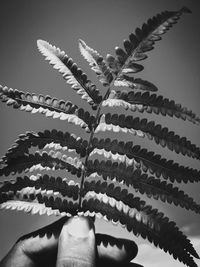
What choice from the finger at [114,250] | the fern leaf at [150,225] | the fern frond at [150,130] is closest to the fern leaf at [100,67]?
the fern frond at [150,130]

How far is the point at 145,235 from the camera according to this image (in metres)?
1.08

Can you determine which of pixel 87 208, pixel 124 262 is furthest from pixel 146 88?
pixel 124 262

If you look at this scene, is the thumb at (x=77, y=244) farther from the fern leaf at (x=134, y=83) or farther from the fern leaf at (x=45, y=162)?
the fern leaf at (x=134, y=83)

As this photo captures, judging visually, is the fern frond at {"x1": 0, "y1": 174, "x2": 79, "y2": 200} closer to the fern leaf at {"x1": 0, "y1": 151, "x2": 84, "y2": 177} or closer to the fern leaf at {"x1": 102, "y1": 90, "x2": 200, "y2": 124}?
the fern leaf at {"x1": 0, "y1": 151, "x2": 84, "y2": 177}

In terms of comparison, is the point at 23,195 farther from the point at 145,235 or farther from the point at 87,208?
the point at 145,235

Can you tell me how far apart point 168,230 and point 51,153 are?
1.47ft

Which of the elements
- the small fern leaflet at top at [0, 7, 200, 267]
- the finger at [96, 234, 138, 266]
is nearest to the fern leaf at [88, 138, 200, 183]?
the small fern leaflet at top at [0, 7, 200, 267]

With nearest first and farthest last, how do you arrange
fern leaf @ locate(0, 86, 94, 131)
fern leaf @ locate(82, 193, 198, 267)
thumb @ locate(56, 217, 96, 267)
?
thumb @ locate(56, 217, 96, 267)
fern leaf @ locate(82, 193, 198, 267)
fern leaf @ locate(0, 86, 94, 131)

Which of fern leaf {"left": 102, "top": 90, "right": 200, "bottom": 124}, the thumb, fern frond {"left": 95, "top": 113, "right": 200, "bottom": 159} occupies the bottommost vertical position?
the thumb

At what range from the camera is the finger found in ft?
3.54

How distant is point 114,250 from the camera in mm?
1092

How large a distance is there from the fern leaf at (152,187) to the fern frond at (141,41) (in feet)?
1.15

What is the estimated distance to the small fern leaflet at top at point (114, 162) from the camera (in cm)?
109

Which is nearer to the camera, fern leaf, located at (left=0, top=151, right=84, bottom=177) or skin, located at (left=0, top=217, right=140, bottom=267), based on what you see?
skin, located at (left=0, top=217, right=140, bottom=267)
